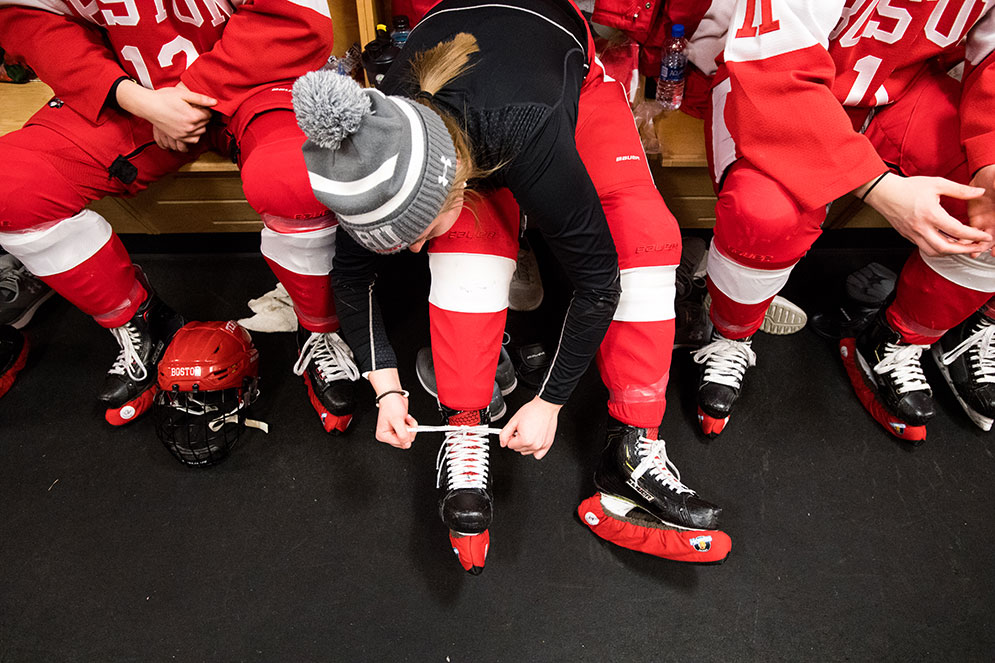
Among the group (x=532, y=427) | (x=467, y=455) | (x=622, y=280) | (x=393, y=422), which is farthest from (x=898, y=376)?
(x=393, y=422)

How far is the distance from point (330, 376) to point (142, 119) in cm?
64

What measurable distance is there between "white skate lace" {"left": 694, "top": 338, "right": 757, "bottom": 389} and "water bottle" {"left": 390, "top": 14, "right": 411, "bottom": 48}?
96cm

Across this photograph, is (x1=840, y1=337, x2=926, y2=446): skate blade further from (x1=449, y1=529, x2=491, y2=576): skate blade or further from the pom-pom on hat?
the pom-pom on hat

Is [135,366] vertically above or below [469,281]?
below

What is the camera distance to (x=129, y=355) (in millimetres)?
1331

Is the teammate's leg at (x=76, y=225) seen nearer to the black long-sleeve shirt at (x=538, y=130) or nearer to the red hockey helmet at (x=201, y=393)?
the red hockey helmet at (x=201, y=393)

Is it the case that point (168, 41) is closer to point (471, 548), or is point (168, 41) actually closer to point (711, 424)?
point (471, 548)

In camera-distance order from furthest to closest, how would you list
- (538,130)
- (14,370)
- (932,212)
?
(14,370)
(932,212)
(538,130)

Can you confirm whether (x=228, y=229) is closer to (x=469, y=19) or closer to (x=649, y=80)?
(x=469, y=19)

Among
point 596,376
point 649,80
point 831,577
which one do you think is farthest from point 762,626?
point 649,80

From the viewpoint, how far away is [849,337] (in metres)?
1.42

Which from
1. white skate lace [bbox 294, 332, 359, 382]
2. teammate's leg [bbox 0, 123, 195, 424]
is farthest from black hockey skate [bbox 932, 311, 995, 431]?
teammate's leg [bbox 0, 123, 195, 424]

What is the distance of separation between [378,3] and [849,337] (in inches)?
54.5

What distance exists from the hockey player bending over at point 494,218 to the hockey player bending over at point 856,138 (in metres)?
0.17
